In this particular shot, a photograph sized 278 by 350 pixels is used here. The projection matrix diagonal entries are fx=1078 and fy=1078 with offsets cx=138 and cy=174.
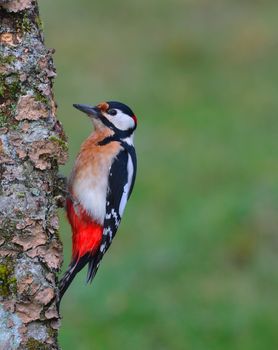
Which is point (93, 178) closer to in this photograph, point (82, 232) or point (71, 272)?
point (82, 232)

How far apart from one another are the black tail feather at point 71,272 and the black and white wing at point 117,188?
152 millimetres

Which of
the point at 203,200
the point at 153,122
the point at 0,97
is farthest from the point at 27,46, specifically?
the point at 153,122

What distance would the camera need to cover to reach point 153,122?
43.2ft

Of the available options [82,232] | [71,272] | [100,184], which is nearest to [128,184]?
[100,184]

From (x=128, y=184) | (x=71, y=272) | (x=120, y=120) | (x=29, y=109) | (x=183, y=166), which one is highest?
(x=29, y=109)

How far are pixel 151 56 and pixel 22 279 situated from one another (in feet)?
36.4

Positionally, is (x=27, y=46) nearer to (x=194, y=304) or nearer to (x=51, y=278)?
(x=51, y=278)

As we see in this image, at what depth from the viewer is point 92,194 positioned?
6027mm

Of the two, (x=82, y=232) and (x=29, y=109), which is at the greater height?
(x=29, y=109)

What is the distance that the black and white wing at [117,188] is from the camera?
598cm

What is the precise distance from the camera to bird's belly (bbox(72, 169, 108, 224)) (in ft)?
19.5

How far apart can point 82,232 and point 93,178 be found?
1.15 feet

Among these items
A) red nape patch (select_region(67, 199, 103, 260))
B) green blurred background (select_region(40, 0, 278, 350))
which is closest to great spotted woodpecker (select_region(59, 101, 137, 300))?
red nape patch (select_region(67, 199, 103, 260))

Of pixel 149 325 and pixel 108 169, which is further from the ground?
pixel 108 169
